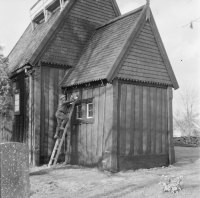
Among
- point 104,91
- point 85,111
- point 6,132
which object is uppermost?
point 104,91

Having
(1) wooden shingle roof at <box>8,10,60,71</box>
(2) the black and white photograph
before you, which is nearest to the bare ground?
(2) the black and white photograph

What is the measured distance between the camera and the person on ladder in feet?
40.0

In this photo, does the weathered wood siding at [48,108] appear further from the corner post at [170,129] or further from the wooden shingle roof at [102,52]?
the corner post at [170,129]

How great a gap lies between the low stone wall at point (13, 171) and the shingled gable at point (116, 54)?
7.80 meters

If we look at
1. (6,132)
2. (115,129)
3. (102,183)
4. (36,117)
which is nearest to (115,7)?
(36,117)

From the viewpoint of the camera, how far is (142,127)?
39.1 ft

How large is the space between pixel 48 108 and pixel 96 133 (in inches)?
110

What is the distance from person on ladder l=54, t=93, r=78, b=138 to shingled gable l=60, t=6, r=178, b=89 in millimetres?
861

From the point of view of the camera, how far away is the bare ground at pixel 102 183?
24.4 ft

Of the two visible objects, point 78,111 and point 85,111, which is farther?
point 78,111

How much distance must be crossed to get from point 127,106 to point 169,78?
267cm

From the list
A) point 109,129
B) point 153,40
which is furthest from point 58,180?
point 153,40

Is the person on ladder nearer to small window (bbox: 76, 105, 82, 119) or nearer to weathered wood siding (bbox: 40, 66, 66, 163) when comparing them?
small window (bbox: 76, 105, 82, 119)

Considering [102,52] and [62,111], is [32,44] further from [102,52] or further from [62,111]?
[62,111]
